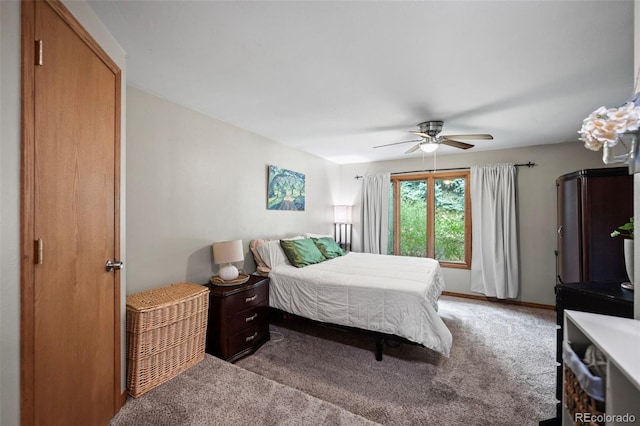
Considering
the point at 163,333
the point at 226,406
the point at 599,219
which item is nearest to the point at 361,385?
the point at 226,406

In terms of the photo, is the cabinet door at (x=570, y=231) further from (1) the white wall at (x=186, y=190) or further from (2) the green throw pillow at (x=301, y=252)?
(1) the white wall at (x=186, y=190)

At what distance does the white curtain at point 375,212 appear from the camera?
4871mm

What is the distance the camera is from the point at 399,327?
2.23 m

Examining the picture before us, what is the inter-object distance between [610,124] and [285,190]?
3.30 meters

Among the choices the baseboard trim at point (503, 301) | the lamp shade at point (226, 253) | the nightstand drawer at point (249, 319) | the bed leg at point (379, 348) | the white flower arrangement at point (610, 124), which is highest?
the white flower arrangement at point (610, 124)

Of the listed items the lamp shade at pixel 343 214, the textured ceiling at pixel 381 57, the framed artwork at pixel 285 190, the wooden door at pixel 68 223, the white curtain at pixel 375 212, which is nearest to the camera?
the wooden door at pixel 68 223

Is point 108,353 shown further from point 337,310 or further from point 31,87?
point 337,310

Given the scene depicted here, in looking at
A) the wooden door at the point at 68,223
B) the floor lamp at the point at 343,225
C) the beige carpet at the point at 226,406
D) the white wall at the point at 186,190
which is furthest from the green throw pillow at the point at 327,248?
the wooden door at the point at 68,223

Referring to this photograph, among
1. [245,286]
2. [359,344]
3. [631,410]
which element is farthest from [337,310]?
[631,410]

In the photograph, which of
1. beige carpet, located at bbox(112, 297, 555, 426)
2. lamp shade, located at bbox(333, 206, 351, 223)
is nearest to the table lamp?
beige carpet, located at bbox(112, 297, 555, 426)

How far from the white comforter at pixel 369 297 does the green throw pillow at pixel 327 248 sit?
1.48 feet

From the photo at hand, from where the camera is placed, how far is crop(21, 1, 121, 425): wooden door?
3.24 ft

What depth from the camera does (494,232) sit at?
3986 mm

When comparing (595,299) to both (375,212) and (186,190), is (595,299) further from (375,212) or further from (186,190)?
(375,212)
